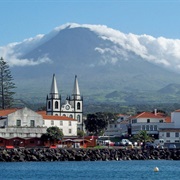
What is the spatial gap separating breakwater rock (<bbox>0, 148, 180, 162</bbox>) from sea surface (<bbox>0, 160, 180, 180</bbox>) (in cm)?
270

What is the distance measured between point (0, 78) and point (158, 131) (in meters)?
31.7

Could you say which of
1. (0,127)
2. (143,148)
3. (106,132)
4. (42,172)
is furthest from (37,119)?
(42,172)

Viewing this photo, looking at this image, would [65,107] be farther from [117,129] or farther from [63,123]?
[63,123]

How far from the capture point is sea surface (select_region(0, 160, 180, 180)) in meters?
58.2

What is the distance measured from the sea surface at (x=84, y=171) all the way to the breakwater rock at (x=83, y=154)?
270 centimetres

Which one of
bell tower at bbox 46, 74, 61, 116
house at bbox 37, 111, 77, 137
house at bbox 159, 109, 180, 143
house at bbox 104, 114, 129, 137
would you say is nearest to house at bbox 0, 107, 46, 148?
house at bbox 37, 111, 77, 137

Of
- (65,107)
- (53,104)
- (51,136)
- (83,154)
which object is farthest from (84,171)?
(65,107)

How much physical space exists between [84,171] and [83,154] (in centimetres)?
1622

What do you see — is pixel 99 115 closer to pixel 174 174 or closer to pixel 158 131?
pixel 158 131

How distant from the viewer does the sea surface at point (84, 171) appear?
58.2m

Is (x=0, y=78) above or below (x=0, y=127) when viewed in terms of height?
above

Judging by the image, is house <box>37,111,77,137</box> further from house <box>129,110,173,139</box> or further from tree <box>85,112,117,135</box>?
tree <box>85,112,117,135</box>

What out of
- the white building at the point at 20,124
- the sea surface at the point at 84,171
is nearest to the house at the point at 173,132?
the white building at the point at 20,124

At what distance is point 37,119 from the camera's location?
10088cm
